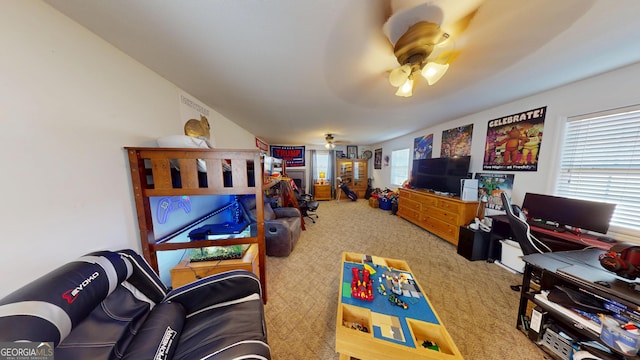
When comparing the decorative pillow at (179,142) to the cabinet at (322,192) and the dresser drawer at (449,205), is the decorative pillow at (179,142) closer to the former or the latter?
the dresser drawer at (449,205)

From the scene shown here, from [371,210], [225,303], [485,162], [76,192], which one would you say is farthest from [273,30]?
[371,210]

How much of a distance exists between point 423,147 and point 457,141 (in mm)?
782

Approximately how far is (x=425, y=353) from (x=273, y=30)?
2.05 meters

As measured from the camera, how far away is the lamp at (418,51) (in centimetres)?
98

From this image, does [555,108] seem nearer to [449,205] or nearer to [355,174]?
[449,205]

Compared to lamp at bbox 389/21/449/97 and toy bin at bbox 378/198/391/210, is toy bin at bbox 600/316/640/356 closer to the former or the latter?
lamp at bbox 389/21/449/97

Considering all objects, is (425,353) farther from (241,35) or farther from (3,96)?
(3,96)

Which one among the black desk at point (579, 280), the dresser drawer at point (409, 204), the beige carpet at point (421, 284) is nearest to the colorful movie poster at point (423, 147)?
the dresser drawer at point (409, 204)

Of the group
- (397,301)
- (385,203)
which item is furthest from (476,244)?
(385,203)

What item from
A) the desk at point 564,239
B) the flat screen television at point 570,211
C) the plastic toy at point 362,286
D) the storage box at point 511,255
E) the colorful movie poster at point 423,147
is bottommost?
the storage box at point 511,255

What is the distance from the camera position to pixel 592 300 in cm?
112

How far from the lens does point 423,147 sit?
3924 millimetres

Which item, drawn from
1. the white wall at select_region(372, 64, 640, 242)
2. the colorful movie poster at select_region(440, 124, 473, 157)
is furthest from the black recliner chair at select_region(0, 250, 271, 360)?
the colorful movie poster at select_region(440, 124, 473, 157)

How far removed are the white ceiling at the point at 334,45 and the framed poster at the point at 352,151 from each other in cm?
414
